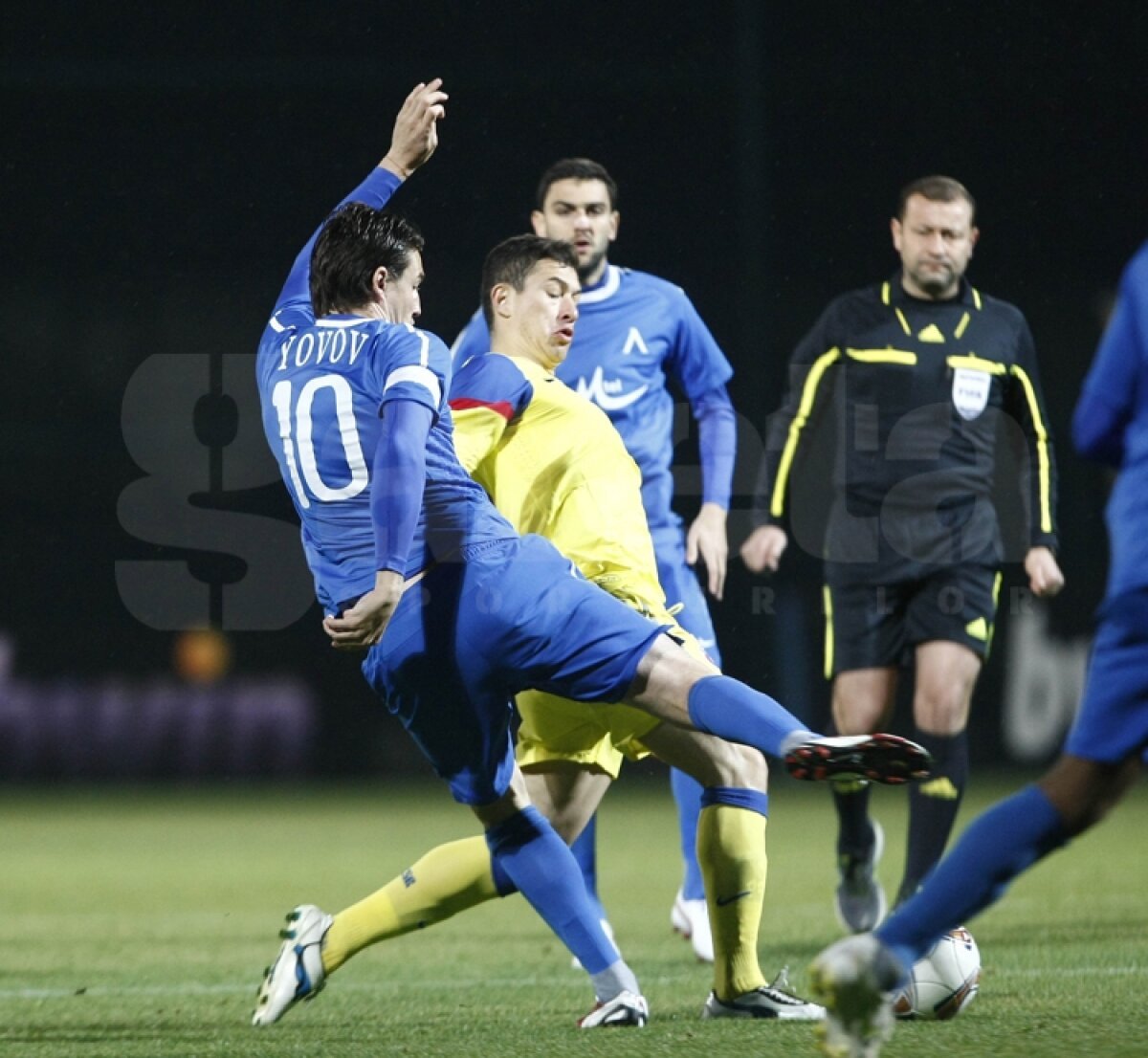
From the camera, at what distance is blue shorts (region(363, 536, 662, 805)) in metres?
3.96

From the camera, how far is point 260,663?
48.8 feet

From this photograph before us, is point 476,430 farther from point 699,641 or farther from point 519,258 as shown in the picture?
point 699,641

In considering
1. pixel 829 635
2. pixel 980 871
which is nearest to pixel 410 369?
pixel 980 871

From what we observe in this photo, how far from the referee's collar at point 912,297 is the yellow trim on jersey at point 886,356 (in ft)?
0.58

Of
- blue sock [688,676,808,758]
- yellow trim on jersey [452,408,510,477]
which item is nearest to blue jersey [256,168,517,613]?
yellow trim on jersey [452,408,510,477]

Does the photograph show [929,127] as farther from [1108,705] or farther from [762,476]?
[1108,705]

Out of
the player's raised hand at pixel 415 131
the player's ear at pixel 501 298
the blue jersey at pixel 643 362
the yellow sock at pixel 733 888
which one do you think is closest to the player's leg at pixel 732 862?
the yellow sock at pixel 733 888

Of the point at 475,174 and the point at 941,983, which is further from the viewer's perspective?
the point at 475,174

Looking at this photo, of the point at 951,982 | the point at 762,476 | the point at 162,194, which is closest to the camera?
the point at 951,982

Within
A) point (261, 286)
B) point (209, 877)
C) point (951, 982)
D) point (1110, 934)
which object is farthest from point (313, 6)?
point (951, 982)

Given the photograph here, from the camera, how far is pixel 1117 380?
308cm

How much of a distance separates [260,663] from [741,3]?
258 inches

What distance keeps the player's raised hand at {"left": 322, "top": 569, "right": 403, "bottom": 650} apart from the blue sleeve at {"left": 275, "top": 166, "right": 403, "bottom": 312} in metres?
0.86

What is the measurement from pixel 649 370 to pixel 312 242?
2098 mm
